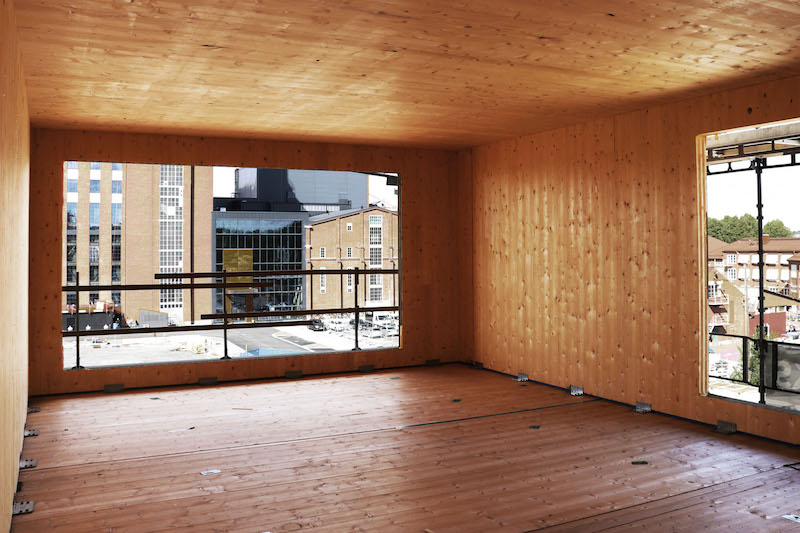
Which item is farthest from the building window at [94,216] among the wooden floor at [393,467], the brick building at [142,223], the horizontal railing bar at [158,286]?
the wooden floor at [393,467]

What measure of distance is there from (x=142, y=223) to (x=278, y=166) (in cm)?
2591

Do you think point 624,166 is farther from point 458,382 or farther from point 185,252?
point 185,252

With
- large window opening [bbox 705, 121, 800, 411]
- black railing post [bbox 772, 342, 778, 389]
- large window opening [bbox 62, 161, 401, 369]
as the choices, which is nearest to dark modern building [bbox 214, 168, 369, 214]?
large window opening [bbox 62, 161, 401, 369]

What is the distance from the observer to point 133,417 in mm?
5520

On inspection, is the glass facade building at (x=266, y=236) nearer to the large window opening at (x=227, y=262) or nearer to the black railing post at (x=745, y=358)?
the large window opening at (x=227, y=262)

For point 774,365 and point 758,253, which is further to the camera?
point 758,253

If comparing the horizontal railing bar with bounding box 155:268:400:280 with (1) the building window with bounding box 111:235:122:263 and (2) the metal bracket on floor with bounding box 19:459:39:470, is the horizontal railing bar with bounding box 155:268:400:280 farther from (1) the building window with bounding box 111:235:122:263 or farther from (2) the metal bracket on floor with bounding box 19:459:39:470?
(1) the building window with bounding box 111:235:122:263

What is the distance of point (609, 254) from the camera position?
19.7 feet

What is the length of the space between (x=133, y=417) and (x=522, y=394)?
11.5 feet

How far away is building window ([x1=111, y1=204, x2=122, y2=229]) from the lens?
30.6 metres

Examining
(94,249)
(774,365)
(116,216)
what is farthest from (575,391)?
(94,249)

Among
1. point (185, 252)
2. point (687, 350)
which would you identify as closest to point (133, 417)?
point (687, 350)

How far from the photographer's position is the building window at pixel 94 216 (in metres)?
30.0

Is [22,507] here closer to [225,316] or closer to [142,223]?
[225,316]
